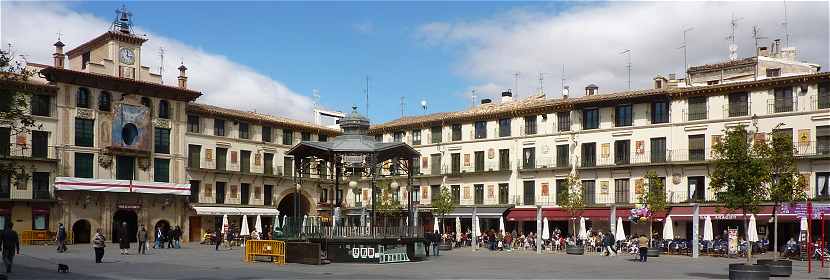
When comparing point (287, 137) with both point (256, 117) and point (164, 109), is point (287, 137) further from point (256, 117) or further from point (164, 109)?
point (164, 109)

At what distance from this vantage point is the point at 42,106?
169ft

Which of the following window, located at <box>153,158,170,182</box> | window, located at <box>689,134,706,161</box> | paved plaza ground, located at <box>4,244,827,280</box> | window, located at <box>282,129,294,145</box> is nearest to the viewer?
paved plaza ground, located at <box>4,244,827,280</box>

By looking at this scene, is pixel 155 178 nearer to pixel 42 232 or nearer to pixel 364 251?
pixel 42 232

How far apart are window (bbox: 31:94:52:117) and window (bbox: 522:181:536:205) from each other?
31.6 m

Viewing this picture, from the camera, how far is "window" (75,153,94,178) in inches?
2094

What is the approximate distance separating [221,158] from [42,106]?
14.8 meters

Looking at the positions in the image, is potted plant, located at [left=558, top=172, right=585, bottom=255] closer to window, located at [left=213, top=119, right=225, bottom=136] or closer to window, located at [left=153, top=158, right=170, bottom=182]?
window, located at [left=213, top=119, right=225, bottom=136]

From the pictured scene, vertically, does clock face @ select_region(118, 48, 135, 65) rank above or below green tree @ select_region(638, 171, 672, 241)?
above

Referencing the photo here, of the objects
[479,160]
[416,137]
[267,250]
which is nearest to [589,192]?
[479,160]

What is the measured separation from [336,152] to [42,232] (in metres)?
24.9

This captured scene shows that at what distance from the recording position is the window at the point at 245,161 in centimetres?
6506

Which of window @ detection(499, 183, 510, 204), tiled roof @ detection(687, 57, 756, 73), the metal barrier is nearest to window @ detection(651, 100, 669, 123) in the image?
tiled roof @ detection(687, 57, 756, 73)

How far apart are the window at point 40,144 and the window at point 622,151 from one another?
1395 inches

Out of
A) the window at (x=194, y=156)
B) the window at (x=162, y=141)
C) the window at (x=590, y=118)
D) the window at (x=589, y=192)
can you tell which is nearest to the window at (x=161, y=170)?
the window at (x=162, y=141)
